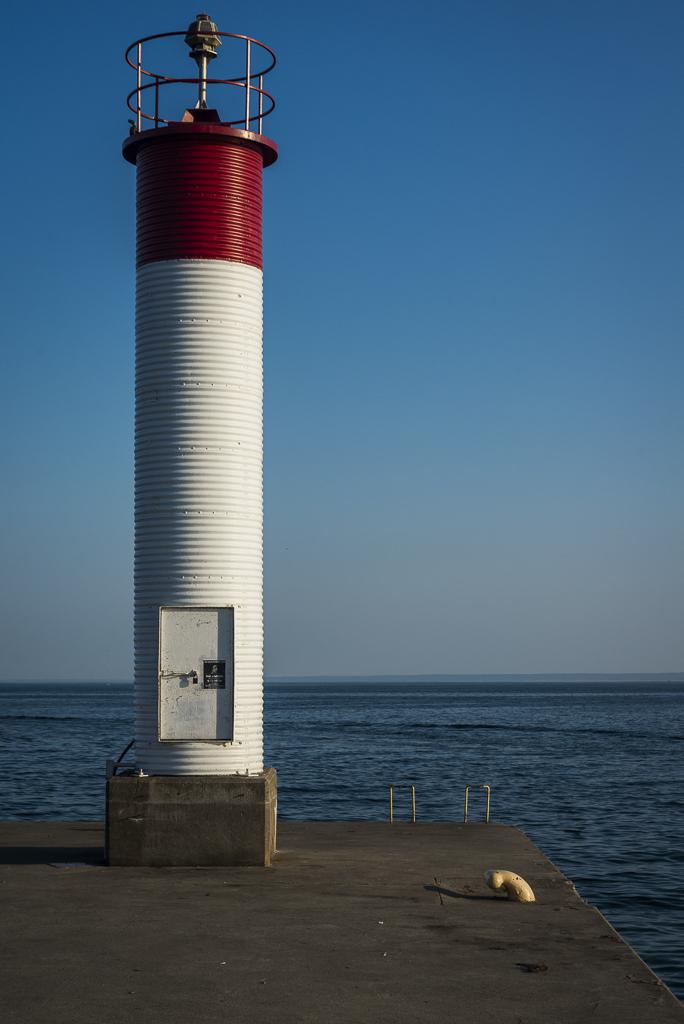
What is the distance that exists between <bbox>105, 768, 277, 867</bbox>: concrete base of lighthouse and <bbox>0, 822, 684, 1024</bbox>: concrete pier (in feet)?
0.65

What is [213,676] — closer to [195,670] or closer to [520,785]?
[195,670]

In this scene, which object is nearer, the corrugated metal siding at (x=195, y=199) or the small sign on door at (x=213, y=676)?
the small sign on door at (x=213, y=676)

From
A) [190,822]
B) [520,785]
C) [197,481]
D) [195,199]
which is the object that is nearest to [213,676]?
[190,822]

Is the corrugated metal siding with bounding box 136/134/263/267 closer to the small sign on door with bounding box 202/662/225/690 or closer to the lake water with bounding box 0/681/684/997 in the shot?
the small sign on door with bounding box 202/662/225/690

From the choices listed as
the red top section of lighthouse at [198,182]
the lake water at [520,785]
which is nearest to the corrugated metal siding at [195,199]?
the red top section of lighthouse at [198,182]

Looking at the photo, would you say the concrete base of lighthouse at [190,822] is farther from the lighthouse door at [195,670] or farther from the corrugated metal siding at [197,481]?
the lighthouse door at [195,670]

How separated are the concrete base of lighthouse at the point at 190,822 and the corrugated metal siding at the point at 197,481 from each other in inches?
16.5

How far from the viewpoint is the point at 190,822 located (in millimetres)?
15828

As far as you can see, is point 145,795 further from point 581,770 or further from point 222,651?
point 581,770

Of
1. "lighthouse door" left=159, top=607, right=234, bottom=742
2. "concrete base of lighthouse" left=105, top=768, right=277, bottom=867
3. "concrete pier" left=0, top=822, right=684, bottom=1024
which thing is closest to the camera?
"concrete pier" left=0, top=822, right=684, bottom=1024

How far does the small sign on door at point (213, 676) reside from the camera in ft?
53.8

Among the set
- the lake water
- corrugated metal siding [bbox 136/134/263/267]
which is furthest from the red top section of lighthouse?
the lake water

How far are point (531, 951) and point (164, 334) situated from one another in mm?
9099

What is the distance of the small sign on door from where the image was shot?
53.8 feet
